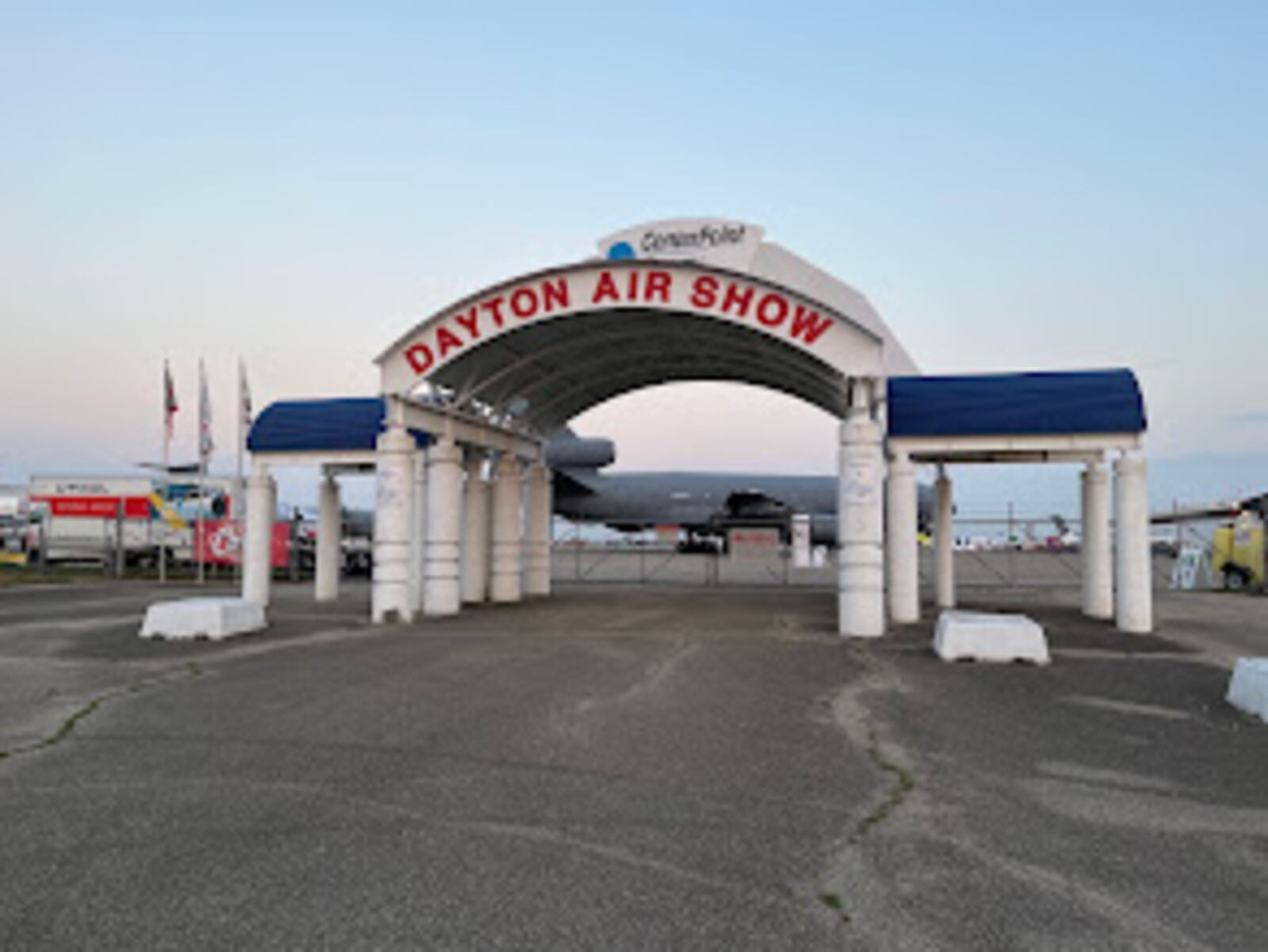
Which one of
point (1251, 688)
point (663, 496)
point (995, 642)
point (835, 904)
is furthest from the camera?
point (663, 496)

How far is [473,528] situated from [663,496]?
118 ft

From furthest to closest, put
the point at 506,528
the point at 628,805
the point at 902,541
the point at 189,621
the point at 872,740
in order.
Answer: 1. the point at 506,528
2. the point at 902,541
3. the point at 189,621
4. the point at 872,740
5. the point at 628,805

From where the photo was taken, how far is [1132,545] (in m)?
15.3

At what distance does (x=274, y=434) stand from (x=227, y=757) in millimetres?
14698

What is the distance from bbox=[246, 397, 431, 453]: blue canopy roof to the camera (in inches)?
767

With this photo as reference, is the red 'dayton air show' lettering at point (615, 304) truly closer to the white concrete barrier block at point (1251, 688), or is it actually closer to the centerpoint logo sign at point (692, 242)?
the centerpoint logo sign at point (692, 242)

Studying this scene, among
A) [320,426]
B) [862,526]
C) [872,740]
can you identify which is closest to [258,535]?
[320,426]

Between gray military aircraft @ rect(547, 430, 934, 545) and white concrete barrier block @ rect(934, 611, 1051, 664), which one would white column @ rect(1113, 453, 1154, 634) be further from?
gray military aircraft @ rect(547, 430, 934, 545)

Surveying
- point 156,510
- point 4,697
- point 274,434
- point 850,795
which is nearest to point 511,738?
point 850,795

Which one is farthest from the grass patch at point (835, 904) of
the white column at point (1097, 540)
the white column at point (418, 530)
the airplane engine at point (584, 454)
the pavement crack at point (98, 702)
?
the airplane engine at point (584, 454)

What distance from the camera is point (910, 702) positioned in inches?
353

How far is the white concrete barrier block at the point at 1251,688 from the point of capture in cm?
830

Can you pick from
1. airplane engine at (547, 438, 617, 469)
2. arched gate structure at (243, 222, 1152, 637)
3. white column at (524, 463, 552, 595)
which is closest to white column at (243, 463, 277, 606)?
arched gate structure at (243, 222, 1152, 637)

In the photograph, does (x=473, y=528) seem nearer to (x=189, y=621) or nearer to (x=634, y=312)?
(x=634, y=312)
